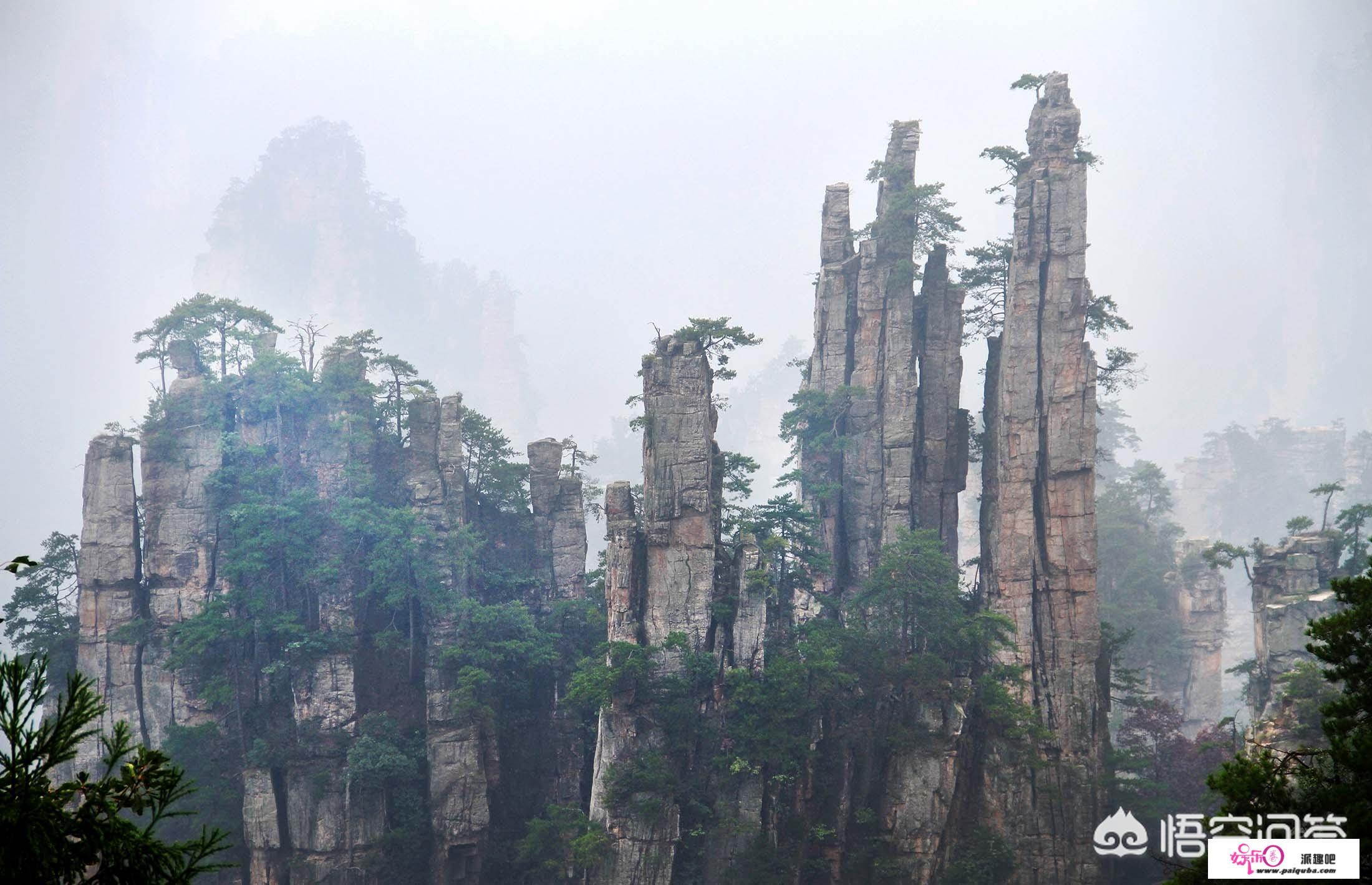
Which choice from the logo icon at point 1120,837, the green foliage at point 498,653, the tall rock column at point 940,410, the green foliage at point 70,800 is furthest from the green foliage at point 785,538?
the green foliage at point 70,800

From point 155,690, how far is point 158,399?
9711 millimetres

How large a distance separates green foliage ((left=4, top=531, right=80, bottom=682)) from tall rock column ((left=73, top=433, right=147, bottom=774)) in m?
0.74

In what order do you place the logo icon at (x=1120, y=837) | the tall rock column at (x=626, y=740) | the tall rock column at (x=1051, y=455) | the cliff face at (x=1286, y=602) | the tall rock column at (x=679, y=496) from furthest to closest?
1. the tall rock column at (x=1051, y=455)
2. the cliff face at (x=1286, y=602)
3. the tall rock column at (x=679, y=496)
4. the logo icon at (x=1120, y=837)
5. the tall rock column at (x=626, y=740)

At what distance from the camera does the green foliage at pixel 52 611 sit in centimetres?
3064

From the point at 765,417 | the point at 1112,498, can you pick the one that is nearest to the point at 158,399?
the point at 1112,498

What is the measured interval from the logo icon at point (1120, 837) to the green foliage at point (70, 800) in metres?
25.3

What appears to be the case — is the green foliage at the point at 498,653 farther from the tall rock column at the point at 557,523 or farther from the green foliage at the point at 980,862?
the green foliage at the point at 980,862

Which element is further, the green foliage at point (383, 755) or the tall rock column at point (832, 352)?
the tall rock column at point (832, 352)

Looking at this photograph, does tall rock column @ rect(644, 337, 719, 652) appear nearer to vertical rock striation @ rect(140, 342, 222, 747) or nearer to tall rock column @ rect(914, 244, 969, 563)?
tall rock column @ rect(914, 244, 969, 563)

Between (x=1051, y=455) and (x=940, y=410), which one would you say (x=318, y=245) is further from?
(x=1051, y=455)

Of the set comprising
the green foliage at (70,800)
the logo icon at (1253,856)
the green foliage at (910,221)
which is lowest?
the logo icon at (1253,856)

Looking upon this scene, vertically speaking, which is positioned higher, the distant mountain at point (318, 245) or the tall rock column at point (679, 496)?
the distant mountain at point (318, 245)

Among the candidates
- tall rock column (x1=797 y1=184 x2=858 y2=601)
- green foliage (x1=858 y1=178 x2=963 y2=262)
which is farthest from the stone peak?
tall rock column (x1=797 y1=184 x2=858 y2=601)

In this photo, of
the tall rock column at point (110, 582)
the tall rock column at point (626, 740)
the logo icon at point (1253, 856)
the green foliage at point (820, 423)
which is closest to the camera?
the logo icon at point (1253, 856)
